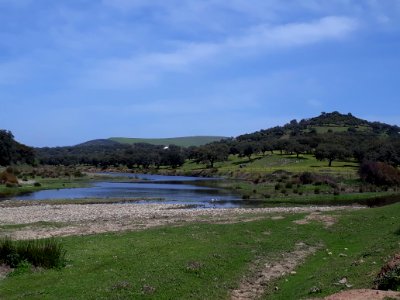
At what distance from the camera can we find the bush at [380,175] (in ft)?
271

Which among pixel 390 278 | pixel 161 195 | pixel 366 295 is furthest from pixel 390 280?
pixel 161 195

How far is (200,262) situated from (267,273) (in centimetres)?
292

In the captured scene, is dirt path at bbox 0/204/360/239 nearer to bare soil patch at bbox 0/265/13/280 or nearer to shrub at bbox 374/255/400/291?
bare soil patch at bbox 0/265/13/280

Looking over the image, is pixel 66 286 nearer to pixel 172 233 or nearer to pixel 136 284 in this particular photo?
pixel 136 284

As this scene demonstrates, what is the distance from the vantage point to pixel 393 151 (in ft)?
408

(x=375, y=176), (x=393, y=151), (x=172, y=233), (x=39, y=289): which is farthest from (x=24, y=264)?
(x=393, y=151)

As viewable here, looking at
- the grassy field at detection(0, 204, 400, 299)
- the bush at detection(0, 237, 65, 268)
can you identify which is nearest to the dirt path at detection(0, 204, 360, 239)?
the grassy field at detection(0, 204, 400, 299)

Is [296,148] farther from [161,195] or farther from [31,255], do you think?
[31,255]

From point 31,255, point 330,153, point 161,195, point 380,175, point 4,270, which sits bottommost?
point 161,195

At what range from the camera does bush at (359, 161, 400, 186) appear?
8250 centimetres

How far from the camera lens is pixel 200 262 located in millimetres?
20203

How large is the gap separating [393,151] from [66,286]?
4803 inches

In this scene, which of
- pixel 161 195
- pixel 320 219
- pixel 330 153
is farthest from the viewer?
pixel 330 153

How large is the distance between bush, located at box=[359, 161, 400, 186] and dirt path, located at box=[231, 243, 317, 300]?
6335cm
